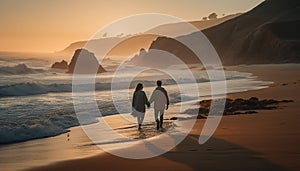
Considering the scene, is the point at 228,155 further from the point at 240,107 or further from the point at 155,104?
the point at 240,107

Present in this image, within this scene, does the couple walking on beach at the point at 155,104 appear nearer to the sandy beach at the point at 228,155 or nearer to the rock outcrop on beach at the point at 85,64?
the sandy beach at the point at 228,155

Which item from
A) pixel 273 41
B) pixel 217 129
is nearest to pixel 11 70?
pixel 217 129

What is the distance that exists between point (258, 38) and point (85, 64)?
5726 cm

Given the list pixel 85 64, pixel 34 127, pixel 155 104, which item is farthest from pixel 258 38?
pixel 34 127

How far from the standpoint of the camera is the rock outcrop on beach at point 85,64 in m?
64.3

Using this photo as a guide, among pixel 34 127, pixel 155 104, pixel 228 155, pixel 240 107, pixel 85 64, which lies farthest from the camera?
pixel 85 64

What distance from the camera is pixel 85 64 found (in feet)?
227

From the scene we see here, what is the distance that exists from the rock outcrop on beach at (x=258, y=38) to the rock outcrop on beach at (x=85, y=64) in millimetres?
41902

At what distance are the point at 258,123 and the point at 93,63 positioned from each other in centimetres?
5742

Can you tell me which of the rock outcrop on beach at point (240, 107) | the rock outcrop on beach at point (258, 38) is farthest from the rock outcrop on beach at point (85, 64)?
the rock outcrop on beach at point (240, 107)

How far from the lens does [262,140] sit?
885cm

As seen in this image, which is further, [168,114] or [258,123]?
[168,114]

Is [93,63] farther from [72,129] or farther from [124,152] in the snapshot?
[124,152]

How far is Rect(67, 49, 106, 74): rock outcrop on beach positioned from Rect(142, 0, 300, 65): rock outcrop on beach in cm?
4190
